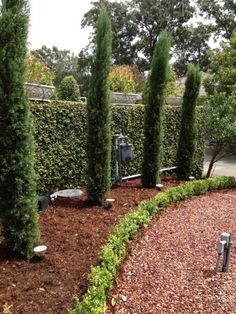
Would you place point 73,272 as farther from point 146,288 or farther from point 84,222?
point 84,222

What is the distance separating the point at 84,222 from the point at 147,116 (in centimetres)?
333

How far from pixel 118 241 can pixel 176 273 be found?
2.42 ft

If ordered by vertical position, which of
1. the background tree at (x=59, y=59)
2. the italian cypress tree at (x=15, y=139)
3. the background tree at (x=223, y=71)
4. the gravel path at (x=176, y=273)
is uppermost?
the background tree at (x=59, y=59)

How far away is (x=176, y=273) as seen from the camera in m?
3.80

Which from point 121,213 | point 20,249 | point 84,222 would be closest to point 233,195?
point 121,213

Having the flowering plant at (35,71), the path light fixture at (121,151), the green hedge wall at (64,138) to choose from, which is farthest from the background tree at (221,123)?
the flowering plant at (35,71)

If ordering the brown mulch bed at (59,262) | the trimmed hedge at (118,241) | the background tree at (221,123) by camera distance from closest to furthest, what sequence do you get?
the trimmed hedge at (118,241)
the brown mulch bed at (59,262)
the background tree at (221,123)

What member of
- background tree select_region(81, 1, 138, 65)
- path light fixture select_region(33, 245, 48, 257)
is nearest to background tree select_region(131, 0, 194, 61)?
background tree select_region(81, 1, 138, 65)

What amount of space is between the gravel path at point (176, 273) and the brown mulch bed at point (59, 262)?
0.40 m

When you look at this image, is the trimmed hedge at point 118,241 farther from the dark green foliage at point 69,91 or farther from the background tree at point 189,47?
the background tree at point 189,47

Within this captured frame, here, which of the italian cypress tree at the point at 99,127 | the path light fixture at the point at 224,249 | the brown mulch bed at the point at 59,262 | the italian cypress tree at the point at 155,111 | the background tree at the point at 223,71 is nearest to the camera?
the brown mulch bed at the point at 59,262

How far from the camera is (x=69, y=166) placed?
6656 millimetres

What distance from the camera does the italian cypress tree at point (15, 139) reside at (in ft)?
11.0

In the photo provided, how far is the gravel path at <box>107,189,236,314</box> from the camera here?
320 cm
